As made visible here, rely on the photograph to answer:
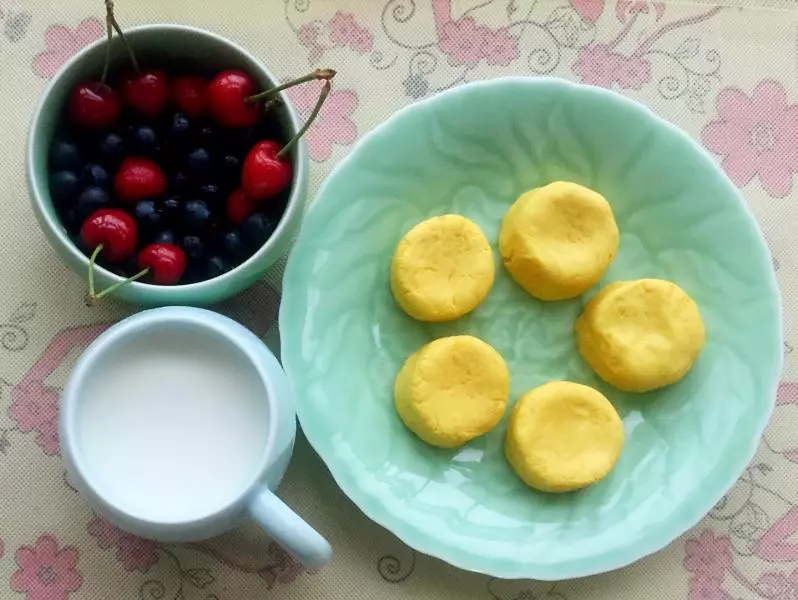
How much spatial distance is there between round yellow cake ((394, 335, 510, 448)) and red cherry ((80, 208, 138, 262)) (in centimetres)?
21

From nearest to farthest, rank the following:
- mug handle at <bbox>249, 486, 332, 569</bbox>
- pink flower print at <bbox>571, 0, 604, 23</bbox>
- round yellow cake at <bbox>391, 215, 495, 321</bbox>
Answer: mug handle at <bbox>249, 486, 332, 569</bbox> < round yellow cake at <bbox>391, 215, 495, 321</bbox> < pink flower print at <bbox>571, 0, 604, 23</bbox>

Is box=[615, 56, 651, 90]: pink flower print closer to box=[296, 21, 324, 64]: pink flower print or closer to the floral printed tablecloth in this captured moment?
the floral printed tablecloth

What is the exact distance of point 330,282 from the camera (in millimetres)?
749

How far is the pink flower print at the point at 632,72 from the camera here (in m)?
0.83

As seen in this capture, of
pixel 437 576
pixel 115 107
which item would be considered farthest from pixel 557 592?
pixel 115 107

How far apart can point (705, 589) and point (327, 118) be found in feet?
1.52

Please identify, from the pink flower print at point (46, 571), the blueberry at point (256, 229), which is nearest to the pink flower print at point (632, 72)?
the blueberry at point (256, 229)

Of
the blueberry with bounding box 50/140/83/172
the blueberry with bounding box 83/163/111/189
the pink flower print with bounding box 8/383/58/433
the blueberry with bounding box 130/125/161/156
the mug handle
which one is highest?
the blueberry with bounding box 130/125/161/156

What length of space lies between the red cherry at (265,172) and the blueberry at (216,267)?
5 centimetres

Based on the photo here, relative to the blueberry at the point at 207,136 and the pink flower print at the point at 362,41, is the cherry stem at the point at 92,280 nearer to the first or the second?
the blueberry at the point at 207,136

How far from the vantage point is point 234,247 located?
2.28 feet

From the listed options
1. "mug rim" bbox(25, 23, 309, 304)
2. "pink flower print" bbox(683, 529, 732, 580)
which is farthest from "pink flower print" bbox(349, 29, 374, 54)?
"pink flower print" bbox(683, 529, 732, 580)

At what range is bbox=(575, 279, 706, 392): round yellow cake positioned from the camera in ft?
2.44

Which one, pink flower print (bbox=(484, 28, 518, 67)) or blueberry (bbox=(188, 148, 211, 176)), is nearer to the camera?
blueberry (bbox=(188, 148, 211, 176))
